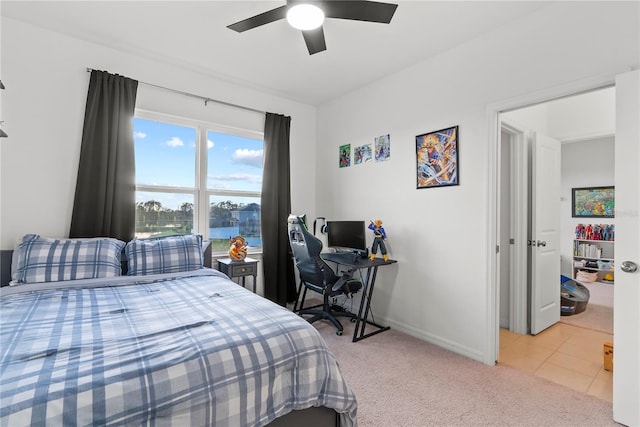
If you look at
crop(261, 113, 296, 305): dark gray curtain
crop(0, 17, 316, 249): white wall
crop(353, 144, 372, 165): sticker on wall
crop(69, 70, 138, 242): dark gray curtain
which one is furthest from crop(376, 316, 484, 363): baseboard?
crop(0, 17, 316, 249): white wall

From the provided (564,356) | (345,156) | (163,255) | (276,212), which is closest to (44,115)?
(163,255)

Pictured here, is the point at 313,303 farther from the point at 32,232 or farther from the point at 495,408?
the point at 32,232

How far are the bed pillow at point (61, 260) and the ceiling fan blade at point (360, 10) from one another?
7.69 ft

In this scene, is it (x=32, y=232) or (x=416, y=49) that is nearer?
(x=32, y=232)

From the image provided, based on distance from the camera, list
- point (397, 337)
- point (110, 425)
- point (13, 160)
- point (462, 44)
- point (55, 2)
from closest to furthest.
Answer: point (110, 425) → point (55, 2) → point (13, 160) → point (462, 44) → point (397, 337)

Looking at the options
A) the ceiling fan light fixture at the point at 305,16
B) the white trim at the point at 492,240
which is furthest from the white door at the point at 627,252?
the ceiling fan light fixture at the point at 305,16

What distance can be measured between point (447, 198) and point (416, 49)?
53.5 inches

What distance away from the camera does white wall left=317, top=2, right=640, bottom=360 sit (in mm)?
2053

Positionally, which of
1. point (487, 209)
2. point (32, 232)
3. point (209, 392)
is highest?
point (487, 209)

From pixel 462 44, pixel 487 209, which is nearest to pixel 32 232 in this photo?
pixel 487 209

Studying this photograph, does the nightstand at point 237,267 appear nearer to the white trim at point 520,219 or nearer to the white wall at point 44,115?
the white wall at point 44,115

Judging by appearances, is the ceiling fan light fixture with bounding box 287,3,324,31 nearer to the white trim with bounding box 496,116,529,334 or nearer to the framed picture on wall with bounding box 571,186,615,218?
the white trim with bounding box 496,116,529,334

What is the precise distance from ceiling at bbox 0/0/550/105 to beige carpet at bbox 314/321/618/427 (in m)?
2.65

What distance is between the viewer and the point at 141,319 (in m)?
1.51
